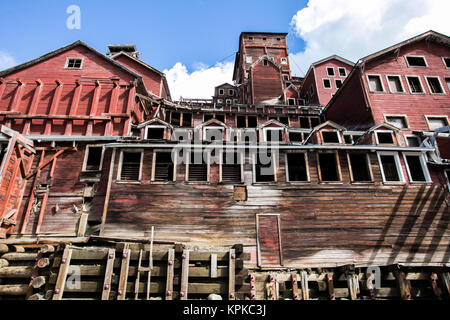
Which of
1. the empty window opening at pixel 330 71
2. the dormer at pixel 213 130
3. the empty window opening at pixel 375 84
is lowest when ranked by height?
the dormer at pixel 213 130

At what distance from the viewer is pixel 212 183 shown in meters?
15.8

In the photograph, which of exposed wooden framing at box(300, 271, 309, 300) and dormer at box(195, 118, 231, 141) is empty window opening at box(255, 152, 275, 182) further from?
exposed wooden framing at box(300, 271, 309, 300)

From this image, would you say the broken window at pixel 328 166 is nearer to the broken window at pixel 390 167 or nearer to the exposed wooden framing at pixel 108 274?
the broken window at pixel 390 167

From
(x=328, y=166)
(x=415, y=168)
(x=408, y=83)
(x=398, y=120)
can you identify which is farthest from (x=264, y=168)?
(x=408, y=83)

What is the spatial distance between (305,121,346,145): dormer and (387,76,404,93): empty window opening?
9.25 metres

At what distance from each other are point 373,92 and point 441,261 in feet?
46.9

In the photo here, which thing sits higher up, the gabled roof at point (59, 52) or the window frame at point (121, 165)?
the gabled roof at point (59, 52)

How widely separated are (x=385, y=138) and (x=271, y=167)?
30.8 feet

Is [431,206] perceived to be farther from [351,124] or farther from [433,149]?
[351,124]

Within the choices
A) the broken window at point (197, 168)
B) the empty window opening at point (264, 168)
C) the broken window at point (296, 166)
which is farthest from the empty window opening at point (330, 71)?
the broken window at point (197, 168)

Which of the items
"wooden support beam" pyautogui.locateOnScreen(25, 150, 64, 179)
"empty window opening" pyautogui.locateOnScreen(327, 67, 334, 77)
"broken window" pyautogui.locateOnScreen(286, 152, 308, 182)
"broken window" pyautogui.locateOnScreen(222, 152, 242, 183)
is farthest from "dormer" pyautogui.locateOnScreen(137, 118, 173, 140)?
"empty window opening" pyautogui.locateOnScreen(327, 67, 334, 77)

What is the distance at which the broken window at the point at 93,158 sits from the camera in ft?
53.9

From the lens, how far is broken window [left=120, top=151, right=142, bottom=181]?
52.3ft

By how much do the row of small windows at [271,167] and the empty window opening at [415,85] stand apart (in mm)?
9273
